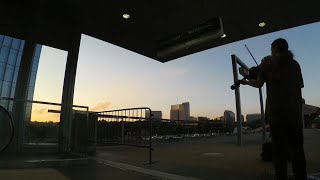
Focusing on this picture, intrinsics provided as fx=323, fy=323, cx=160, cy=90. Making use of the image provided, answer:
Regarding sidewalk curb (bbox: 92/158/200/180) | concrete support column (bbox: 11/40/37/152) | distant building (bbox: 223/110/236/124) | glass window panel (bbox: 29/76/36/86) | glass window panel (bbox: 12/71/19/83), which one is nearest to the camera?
sidewalk curb (bbox: 92/158/200/180)

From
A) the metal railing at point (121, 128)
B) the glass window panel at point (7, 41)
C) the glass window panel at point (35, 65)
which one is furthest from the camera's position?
the glass window panel at point (35, 65)

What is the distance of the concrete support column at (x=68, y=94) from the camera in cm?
1025

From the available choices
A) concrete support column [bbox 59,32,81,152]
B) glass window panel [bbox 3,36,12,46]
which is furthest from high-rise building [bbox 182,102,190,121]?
glass window panel [bbox 3,36,12,46]

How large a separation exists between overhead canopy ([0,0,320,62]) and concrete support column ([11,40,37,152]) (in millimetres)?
520

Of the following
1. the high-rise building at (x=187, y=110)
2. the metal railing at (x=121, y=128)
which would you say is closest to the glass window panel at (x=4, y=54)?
the metal railing at (x=121, y=128)

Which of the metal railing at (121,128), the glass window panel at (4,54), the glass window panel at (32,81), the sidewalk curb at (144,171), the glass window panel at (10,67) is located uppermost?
the glass window panel at (4,54)

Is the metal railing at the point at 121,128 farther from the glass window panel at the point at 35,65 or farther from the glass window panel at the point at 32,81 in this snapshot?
the glass window panel at the point at 35,65

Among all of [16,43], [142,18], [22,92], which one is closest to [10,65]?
[16,43]

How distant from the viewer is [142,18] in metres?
9.85

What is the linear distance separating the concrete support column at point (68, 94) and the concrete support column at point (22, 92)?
1.17 meters

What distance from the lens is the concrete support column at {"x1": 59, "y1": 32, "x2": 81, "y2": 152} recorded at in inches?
404

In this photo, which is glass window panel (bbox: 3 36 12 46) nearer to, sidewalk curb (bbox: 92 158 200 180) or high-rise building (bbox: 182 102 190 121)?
sidewalk curb (bbox: 92 158 200 180)

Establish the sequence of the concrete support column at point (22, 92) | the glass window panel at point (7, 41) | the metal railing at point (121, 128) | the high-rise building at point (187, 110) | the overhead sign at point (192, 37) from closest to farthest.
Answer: the overhead sign at point (192, 37), the concrete support column at point (22, 92), the glass window panel at point (7, 41), the metal railing at point (121, 128), the high-rise building at point (187, 110)

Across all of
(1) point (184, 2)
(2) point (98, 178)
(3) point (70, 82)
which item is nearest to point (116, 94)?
(3) point (70, 82)
